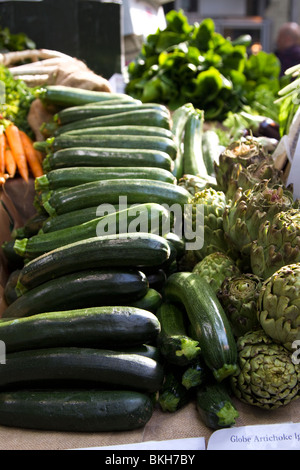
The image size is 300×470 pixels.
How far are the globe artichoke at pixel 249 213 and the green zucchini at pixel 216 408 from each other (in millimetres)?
628

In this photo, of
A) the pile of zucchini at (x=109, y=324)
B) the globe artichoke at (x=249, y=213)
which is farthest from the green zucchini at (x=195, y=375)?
the globe artichoke at (x=249, y=213)

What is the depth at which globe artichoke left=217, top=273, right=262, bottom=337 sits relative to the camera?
1.76m

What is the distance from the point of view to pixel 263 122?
3645 mm

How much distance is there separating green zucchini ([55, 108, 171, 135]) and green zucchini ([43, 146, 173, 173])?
0.34m

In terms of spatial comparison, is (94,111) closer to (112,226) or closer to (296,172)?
(112,226)

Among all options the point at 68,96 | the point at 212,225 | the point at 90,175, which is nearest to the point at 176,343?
the point at 212,225

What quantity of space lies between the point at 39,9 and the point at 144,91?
1.41 m

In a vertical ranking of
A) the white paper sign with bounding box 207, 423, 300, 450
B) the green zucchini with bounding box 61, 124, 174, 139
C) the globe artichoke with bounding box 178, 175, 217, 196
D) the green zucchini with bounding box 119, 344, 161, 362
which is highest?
the green zucchini with bounding box 61, 124, 174, 139

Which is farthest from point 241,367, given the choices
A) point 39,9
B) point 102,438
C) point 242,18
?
point 242,18

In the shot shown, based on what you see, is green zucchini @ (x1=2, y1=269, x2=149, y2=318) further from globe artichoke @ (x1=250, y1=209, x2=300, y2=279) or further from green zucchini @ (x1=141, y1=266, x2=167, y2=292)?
globe artichoke @ (x1=250, y1=209, x2=300, y2=279)

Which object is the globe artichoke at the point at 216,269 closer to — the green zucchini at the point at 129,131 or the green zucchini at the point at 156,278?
the green zucchini at the point at 156,278

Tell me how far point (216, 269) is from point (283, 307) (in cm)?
42

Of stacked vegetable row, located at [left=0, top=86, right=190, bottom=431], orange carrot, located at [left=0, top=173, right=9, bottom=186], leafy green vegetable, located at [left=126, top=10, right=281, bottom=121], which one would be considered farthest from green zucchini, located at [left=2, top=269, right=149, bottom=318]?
leafy green vegetable, located at [left=126, top=10, right=281, bottom=121]

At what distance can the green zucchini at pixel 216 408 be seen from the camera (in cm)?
151
